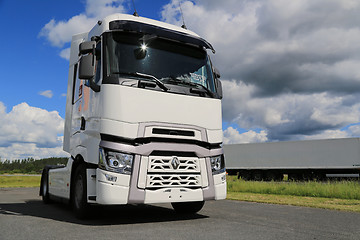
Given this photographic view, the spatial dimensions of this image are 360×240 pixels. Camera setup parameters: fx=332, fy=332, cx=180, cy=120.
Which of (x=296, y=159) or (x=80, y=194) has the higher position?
(x=296, y=159)

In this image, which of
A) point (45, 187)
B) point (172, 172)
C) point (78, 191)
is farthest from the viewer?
point (45, 187)

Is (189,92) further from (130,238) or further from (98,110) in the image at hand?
(130,238)

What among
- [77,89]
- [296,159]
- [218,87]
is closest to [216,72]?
[218,87]

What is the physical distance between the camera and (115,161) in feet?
17.5

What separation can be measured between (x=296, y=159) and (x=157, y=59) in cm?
2044

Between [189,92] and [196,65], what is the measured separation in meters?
0.78

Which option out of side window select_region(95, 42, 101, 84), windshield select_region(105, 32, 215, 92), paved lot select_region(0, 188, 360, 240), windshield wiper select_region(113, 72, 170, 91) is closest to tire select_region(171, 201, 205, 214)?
paved lot select_region(0, 188, 360, 240)

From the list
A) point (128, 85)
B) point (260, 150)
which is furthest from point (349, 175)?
point (128, 85)

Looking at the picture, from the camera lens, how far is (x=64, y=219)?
20.8 feet

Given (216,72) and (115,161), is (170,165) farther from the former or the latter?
(216,72)

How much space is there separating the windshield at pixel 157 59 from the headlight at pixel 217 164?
4.46 ft

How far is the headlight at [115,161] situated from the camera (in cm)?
531

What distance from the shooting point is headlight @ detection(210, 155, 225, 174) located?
6125mm

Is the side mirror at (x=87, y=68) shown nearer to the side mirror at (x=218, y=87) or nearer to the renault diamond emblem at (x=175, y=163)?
the renault diamond emblem at (x=175, y=163)
